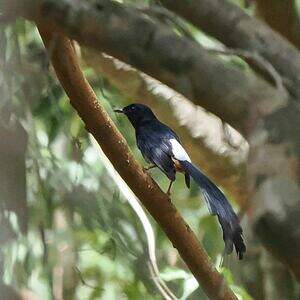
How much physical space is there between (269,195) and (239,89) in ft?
0.26

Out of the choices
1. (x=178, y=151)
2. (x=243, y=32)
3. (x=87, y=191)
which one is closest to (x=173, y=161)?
(x=178, y=151)

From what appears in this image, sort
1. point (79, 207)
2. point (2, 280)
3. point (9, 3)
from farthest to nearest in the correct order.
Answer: point (79, 207) < point (2, 280) < point (9, 3)

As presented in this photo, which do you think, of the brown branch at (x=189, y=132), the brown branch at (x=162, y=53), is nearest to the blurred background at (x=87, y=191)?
the brown branch at (x=189, y=132)

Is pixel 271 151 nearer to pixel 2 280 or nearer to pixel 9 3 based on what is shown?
pixel 9 3

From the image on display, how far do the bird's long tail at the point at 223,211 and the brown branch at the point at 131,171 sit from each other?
0.03 m

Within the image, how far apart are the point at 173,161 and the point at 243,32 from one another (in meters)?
0.15

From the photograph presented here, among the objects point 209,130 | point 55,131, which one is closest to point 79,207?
point 55,131

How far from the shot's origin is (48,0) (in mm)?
612

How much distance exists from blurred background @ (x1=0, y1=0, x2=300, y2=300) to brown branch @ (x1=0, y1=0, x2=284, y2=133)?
10 cm

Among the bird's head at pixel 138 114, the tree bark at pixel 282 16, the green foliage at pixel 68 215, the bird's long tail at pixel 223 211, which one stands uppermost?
the tree bark at pixel 282 16

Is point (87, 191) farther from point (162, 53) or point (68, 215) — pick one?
point (162, 53)

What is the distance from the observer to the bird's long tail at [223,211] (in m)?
0.67

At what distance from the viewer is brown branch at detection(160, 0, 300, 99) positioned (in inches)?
23.0

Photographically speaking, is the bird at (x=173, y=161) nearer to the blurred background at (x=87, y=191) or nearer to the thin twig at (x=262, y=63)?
the blurred background at (x=87, y=191)
